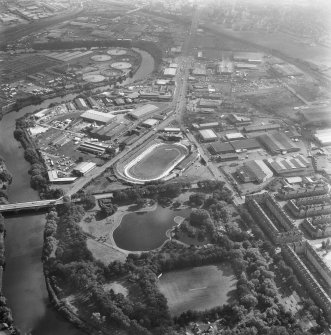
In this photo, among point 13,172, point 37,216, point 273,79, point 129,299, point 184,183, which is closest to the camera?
point 129,299

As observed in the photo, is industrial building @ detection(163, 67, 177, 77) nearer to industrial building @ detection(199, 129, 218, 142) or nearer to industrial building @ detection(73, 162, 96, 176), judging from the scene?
industrial building @ detection(199, 129, 218, 142)

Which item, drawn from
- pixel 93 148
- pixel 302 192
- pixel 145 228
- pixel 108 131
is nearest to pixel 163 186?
pixel 145 228

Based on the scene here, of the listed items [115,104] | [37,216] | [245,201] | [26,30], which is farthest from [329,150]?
[26,30]

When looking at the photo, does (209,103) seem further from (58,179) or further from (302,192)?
(58,179)

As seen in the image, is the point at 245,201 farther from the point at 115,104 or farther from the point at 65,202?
the point at 115,104

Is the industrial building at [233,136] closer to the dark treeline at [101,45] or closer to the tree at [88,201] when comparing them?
the tree at [88,201]
